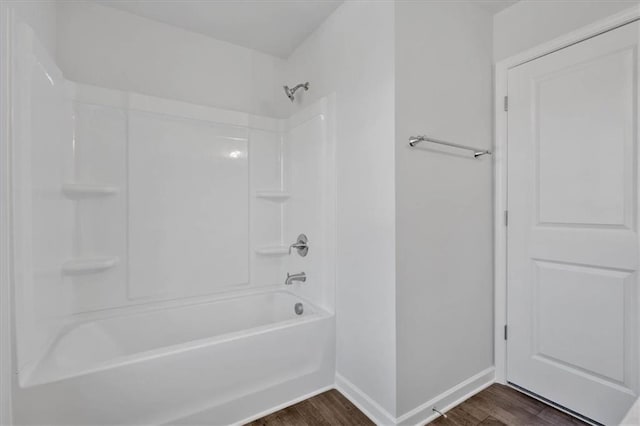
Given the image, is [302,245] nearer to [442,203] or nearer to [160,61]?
[442,203]

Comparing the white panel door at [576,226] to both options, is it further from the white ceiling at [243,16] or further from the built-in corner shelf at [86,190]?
the built-in corner shelf at [86,190]

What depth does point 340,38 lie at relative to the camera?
1947 mm

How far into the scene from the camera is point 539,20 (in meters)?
1.78

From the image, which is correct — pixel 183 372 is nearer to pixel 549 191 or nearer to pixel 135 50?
pixel 135 50

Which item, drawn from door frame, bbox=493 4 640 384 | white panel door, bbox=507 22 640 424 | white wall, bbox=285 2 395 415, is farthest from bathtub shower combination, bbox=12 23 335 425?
white panel door, bbox=507 22 640 424

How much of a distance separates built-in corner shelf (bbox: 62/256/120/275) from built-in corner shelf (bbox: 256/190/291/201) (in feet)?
3.49

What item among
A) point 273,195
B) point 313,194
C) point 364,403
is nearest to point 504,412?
point 364,403

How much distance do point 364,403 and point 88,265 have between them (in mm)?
1812

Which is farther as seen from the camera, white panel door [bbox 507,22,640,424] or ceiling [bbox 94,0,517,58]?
ceiling [bbox 94,0,517,58]

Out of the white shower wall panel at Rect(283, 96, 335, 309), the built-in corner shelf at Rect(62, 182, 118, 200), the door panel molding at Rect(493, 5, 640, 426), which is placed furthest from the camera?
the white shower wall panel at Rect(283, 96, 335, 309)

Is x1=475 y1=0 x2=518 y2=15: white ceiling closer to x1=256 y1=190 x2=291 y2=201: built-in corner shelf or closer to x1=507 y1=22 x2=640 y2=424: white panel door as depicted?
x1=507 y1=22 x2=640 y2=424: white panel door

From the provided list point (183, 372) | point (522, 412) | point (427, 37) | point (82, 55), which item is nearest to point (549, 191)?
point (427, 37)

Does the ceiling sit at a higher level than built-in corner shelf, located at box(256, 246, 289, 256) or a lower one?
higher

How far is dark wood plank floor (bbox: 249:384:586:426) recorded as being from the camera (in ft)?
5.25
